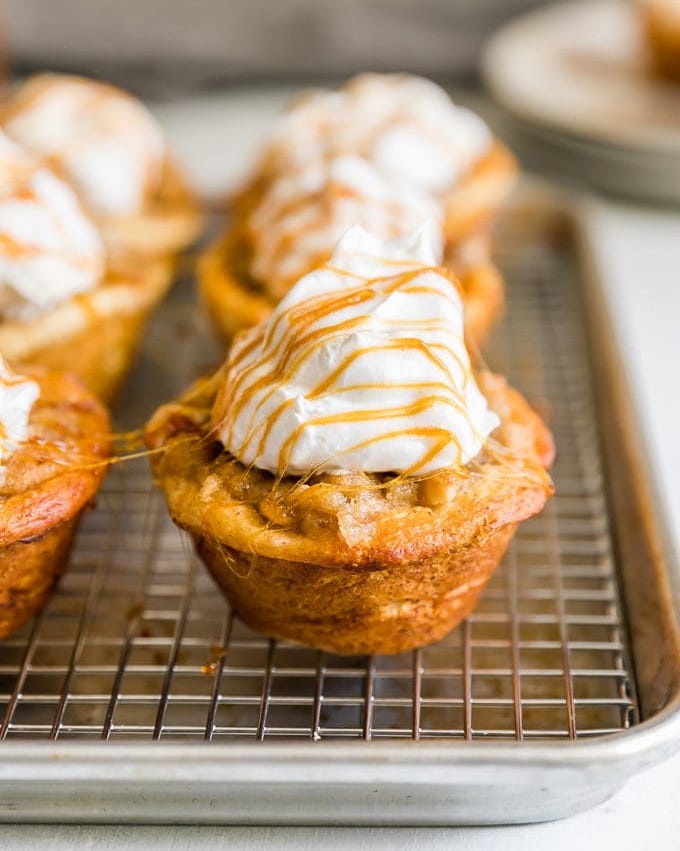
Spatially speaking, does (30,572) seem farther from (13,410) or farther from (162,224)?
(162,224)

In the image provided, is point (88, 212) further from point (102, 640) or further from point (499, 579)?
point (499, 579)

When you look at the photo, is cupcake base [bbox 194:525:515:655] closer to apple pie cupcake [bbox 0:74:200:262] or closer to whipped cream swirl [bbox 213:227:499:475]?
whipped cream swirl [bbox 213:227:499:475]

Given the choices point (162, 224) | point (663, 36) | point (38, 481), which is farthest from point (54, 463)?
point (663, 36)

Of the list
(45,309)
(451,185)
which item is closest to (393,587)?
(45,309)

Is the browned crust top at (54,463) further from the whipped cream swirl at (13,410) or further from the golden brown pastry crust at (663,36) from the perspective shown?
the golden brown pastry crust at (663,36)

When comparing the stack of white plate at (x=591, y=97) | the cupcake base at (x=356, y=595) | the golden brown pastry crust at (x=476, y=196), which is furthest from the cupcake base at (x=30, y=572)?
the stack of white plate at (x=591, y=97)
